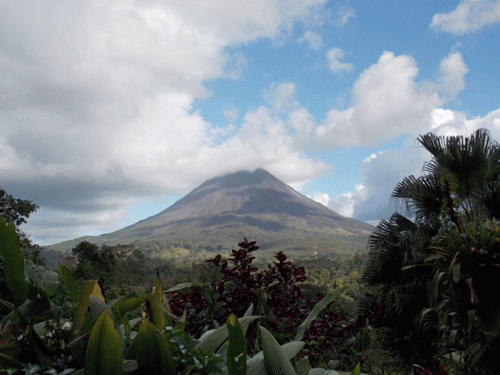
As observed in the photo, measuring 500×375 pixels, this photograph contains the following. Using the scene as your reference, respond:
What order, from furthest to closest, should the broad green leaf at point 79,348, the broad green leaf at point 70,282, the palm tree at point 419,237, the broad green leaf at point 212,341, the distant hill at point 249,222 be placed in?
1. the distant hill at point 249,222
2. the palm tree at point 419,237
3. the broad green leaf at point 70,282
4. the broad green leaf at point 212,341
5. the broad green leaf at point 79,348

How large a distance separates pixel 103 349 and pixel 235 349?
309 millimetres

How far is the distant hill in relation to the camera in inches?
4444

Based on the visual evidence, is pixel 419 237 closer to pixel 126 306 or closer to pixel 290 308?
pixel 290 308

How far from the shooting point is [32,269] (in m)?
1.47

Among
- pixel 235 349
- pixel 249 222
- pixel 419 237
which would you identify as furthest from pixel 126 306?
pixel 249 222

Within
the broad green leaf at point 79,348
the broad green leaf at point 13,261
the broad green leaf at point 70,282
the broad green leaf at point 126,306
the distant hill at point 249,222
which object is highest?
the distant hill at point 249,222

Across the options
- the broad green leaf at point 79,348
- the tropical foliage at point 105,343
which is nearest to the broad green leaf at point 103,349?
the tropical foliage at point 105,343

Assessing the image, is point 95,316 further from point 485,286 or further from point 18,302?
point 485,286

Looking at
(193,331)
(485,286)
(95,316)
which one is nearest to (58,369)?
(95,316)

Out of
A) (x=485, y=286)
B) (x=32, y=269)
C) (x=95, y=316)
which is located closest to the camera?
(x=95, y=316)

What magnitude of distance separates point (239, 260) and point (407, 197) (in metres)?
5.44

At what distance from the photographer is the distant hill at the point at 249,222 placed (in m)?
113

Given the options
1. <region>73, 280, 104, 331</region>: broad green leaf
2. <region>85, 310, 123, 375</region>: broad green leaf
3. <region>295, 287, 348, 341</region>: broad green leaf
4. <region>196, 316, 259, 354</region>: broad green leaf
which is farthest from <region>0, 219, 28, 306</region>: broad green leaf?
<region>295, 287, 348, 341</region>: broad green leaf

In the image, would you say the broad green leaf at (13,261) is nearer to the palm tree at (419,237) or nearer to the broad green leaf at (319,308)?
the broad green leaf at (319,308)
